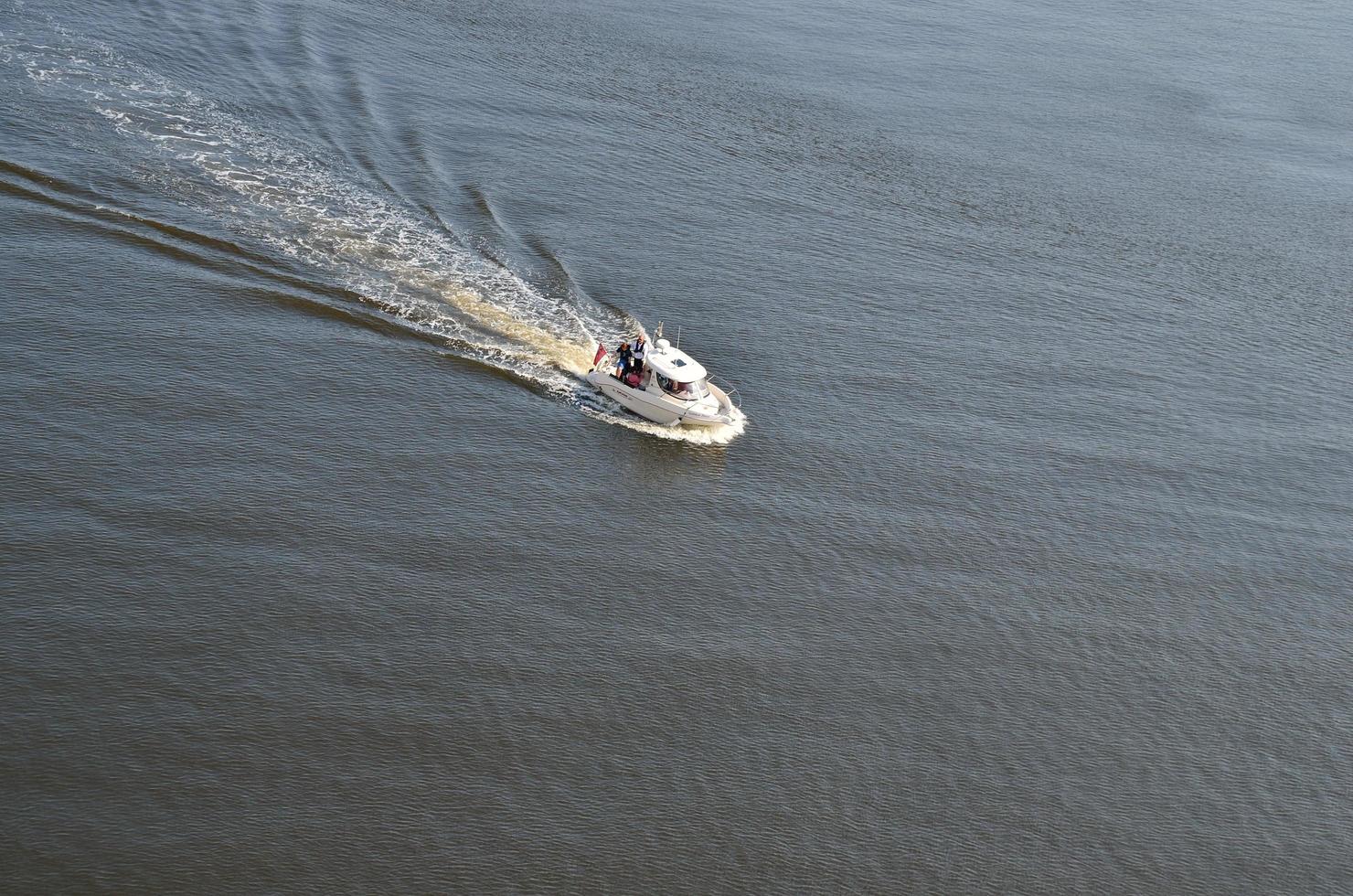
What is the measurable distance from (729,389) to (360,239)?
72.7ft

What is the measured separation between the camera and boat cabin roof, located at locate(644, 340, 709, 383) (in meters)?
63.0

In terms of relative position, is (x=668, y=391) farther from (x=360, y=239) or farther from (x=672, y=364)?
(x=360, y=239)

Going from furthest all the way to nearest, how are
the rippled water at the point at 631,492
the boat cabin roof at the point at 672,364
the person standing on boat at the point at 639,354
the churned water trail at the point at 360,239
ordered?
the churned water trail at the point at 360,239 < the person standing on boat at the point at 639,354 < the boat cabin roof at the point at 672,364 < the rippled water at the point at 631,492

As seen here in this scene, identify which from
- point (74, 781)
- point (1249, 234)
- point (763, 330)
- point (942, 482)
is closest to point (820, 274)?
point (763, 330)

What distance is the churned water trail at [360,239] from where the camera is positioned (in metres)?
66.7

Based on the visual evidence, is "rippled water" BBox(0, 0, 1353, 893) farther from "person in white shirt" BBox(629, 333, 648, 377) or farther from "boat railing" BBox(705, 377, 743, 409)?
"person in white shirt" BBox(629, 333, 648, 377)

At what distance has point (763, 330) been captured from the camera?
72875 mm

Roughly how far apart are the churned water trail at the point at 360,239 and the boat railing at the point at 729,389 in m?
1.76

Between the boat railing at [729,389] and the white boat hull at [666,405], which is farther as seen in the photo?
the boat railing at [729,389]

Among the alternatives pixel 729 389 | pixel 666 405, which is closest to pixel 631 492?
pixel 666 405

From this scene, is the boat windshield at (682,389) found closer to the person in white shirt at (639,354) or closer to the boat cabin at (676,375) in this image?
the boat cabin at (676,375)

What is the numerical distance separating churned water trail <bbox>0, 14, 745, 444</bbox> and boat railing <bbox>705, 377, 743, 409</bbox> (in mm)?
1764

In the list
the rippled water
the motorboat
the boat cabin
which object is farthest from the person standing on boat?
the rippled water

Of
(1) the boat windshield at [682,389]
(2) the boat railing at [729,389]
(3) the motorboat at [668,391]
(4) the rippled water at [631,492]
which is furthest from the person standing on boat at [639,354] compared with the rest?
(2) the boat railing at [729,389]
